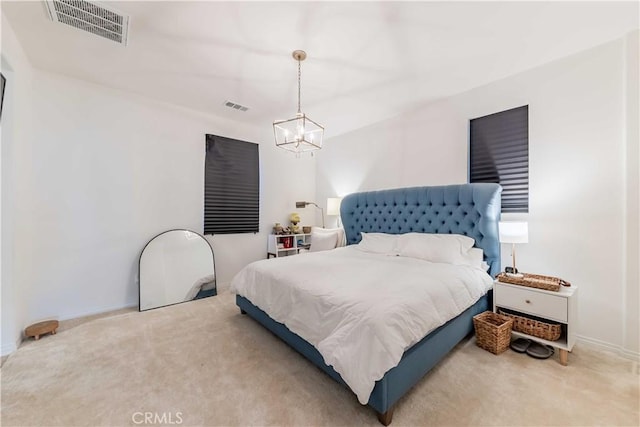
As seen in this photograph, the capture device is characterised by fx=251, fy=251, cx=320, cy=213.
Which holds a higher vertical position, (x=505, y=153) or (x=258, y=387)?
(x=505, y=153)

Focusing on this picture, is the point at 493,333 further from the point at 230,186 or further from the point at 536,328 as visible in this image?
the point at 230,186

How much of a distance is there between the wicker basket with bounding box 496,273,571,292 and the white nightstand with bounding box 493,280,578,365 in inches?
1.3

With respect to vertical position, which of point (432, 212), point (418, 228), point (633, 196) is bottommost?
point (418, 228)

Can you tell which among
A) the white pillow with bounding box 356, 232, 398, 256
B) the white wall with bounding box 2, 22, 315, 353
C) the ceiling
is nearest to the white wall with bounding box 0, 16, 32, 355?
the white wall with bounding box 2, 22, 315, 353

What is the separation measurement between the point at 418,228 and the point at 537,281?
1365 millimetres

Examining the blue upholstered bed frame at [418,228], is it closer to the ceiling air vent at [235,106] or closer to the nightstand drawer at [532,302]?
the nightstand drawer at [532,302]

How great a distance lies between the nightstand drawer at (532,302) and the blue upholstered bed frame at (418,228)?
0.22 metres

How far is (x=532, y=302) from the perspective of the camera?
211cm

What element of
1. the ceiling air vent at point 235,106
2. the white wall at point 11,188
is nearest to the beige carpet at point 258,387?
the white wall at point 11,188

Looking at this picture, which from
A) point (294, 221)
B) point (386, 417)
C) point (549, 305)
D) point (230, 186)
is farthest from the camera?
point (294, 221)

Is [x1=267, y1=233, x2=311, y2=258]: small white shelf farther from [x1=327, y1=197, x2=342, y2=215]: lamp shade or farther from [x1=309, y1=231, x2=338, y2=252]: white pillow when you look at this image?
[x1=327, y1=197, x2=342, y2=215]: lamp shade

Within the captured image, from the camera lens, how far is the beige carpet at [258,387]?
1.45 m

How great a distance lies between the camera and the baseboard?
201 cm

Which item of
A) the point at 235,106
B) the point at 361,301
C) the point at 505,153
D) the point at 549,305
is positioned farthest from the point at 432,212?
the point at 235,106
